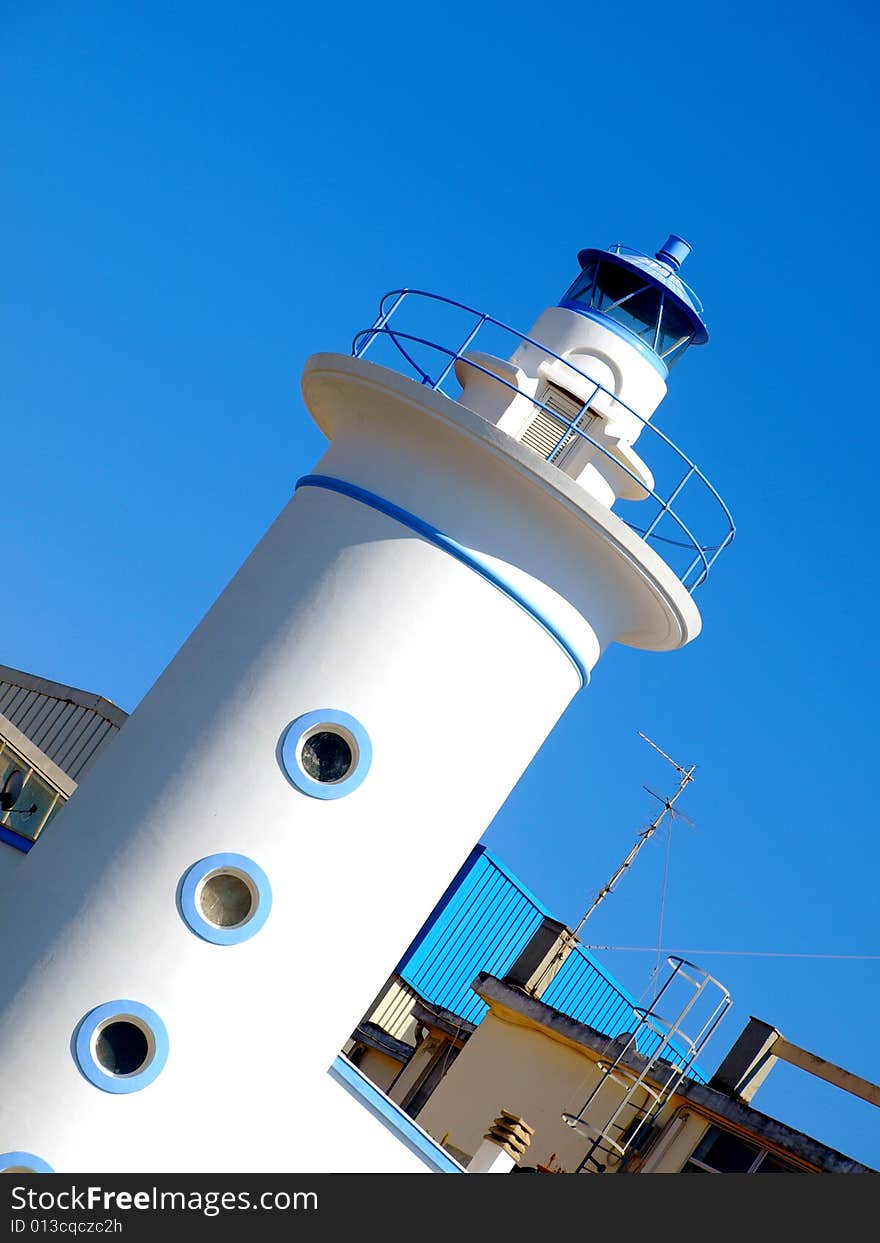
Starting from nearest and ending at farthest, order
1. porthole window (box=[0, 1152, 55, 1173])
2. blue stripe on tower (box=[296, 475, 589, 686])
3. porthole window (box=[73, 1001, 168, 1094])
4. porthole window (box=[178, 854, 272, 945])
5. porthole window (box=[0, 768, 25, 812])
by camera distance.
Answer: porthole window (box=[0, 1152, 55, 1173])
porthole window (box=[73, 1001, 168, 1094])
porthole window (box=[178, 854, 272, 945])
blue stripe on tower (box=[296, 475, 589, 686])
porthole window (box=[0, 768, 25, 812])

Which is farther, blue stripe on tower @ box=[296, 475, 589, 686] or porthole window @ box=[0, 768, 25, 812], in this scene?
porthole window @ box=[0, 768, 25, 812]

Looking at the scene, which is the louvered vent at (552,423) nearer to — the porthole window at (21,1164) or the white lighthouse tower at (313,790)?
the white lighthouse tower at (313,790)

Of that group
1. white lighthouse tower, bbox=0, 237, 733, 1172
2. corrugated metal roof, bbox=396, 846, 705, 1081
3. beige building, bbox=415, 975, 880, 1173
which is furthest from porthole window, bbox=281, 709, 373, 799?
corrugated metal roof, bbox=396, 846, 705, 1081

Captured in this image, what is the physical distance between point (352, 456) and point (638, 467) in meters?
2.50

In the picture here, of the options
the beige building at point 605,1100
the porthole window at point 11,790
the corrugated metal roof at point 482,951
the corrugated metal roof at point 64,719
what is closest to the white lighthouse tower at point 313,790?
the porthole window at point 11,790

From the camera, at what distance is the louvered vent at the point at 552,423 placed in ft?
42.4

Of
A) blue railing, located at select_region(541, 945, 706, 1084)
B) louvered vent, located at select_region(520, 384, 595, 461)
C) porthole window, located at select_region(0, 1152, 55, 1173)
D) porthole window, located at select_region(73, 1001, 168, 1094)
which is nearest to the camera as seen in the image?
porthole window, located at select_region(0, 1152, 55, 1173)

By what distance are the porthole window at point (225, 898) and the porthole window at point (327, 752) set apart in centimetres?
74

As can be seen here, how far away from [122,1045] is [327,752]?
2.43 m

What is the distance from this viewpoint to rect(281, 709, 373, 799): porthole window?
36.7 ft

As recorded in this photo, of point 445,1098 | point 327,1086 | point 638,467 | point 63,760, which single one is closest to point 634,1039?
point 445,1098

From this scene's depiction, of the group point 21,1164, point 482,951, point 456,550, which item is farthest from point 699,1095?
point 21,1164

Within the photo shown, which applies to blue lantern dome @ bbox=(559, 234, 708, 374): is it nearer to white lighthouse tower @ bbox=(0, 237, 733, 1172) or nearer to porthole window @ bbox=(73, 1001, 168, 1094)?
white lighthouse tower @ bbox=(0, 237, 733, 1172)

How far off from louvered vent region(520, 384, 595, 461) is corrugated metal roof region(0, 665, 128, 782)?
1261 cm
